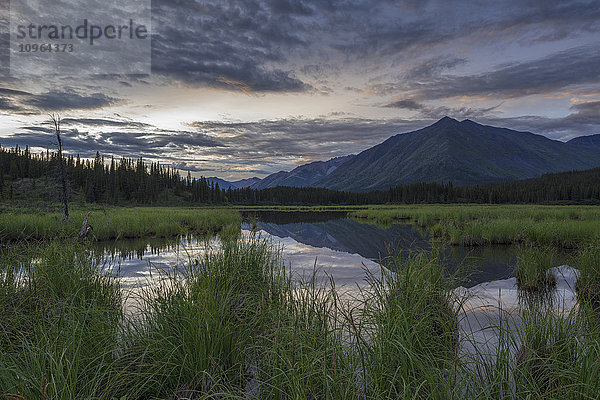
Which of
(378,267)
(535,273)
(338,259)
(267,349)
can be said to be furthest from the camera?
(338,259)

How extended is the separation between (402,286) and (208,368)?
343 centimetres

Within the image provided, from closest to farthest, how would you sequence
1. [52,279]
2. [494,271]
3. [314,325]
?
[314,325] → [52,279] → [494,271]

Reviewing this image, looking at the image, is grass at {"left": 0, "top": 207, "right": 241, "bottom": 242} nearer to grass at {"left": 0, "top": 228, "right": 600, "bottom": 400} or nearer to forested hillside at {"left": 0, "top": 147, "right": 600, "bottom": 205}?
grass at {"left": 0, "top": 228, "right": 600, "bottom": 400}

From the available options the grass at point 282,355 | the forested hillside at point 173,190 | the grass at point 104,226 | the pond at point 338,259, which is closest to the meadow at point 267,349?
the grass at point 282,355

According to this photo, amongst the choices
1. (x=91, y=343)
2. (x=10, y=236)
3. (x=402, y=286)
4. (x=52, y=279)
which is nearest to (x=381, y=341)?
(x=402, y=286)

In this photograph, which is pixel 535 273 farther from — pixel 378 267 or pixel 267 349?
pixel 267 349

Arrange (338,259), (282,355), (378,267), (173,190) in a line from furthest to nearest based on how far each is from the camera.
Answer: (173,190)
(338,259)
(378,267)
(282,355)

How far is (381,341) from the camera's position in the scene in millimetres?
3693

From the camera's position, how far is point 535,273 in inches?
398

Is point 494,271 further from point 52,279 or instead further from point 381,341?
point 52,279

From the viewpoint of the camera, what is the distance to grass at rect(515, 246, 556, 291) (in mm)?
10109

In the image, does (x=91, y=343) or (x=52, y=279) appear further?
(x=52, y=279)

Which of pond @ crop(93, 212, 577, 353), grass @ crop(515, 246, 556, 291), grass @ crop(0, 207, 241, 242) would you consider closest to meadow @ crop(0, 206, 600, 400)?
pond @ crop(93, 212, 577, 353)

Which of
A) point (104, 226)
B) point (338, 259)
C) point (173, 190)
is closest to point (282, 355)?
point (338, 259)
